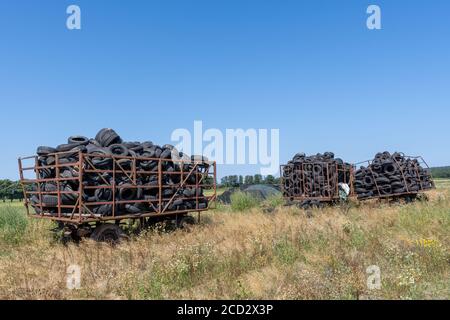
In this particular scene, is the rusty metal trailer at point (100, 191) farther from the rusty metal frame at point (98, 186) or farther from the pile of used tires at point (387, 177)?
the pile of used tires at point (387, 177)

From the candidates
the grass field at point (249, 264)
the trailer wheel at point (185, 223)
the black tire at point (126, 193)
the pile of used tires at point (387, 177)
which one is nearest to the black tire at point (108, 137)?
the black tire at point (126, 193)

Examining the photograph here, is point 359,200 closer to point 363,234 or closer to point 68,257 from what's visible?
point 363,234

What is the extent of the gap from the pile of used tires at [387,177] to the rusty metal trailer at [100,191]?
10.5 meters

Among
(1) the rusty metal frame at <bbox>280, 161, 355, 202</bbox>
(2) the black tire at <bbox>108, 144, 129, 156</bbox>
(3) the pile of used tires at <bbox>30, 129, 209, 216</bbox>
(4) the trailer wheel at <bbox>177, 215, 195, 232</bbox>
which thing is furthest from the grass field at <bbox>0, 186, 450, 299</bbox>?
(1) the rusty metal frame at <bbox>280, 161, 355, 202</bbox>

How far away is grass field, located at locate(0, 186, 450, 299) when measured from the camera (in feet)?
17.8

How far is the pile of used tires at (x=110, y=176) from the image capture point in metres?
9.26

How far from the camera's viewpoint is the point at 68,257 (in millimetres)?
8227

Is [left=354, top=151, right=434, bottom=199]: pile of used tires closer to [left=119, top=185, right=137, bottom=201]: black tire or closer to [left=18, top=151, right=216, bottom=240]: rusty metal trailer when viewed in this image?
[left=18, top=151, right=216, bottom=240]: rusty metal trailer

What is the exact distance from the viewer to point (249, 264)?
6668 millimetres

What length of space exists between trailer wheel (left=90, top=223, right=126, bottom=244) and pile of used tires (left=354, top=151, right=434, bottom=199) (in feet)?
41.4
